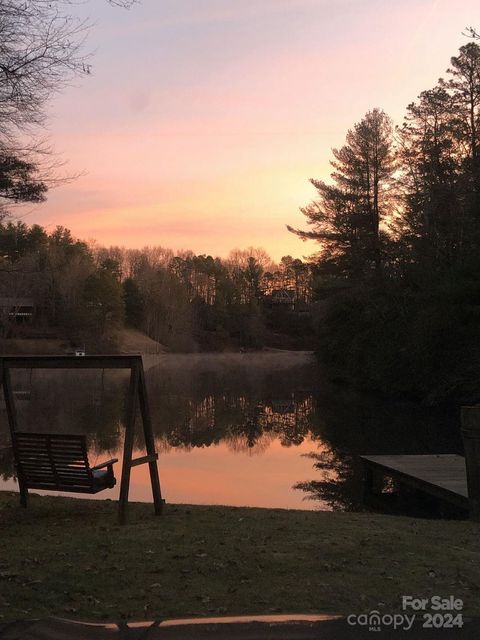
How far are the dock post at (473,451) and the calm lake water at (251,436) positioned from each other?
3.46 m

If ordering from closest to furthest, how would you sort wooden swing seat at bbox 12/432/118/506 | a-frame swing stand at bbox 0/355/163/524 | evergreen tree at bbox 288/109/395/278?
a-frame swing stand at bbox 0/355/163/524 → wooden swing seat at bbox 12/432/118/506 → evergreen tree at bbox 288/109/395/278

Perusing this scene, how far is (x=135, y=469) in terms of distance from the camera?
14.6 m

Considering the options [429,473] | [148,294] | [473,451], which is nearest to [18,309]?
[148,294]

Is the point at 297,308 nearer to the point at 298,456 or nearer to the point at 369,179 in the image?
the point at 369,179

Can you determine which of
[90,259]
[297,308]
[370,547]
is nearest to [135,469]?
[370,547]

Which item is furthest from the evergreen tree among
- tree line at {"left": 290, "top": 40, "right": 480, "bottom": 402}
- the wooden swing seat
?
the wooden swing seat

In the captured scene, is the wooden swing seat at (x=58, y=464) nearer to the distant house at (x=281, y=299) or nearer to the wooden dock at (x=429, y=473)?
the wooden dock at (x=429, y=473)

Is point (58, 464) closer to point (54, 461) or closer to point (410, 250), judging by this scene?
point (54, 461)

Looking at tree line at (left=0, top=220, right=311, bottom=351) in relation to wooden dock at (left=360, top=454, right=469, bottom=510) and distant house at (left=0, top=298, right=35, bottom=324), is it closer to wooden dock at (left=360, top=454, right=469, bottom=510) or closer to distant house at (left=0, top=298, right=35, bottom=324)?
A: distant house at (left=0, top=298, right=35, bottom=324)

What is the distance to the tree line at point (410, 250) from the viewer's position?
23.7 meters

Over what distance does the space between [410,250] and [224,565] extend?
28.4 m

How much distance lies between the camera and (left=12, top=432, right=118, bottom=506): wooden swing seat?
7332mm

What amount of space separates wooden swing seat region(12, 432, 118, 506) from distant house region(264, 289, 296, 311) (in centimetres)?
11101

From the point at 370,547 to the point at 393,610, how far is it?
5.21 feet
